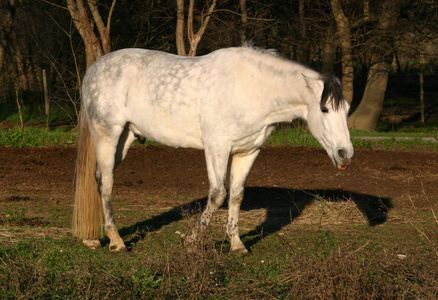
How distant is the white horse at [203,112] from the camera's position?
460cm

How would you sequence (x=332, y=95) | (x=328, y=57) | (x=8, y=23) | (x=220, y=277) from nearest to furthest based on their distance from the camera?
(x=220, y=277) < (x=332, y=95) < (x=8, y=23) < (x=328, y=57)

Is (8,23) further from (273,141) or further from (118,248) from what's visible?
(118,248)

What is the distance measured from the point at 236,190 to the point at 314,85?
4.28 ft

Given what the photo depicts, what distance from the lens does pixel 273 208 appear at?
7.07m

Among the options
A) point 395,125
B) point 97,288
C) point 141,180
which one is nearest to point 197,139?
point 97,288

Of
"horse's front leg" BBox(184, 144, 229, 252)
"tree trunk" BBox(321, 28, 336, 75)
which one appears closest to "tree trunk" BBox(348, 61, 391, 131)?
"tree trunk" BBox(321, 28, 336, 75)

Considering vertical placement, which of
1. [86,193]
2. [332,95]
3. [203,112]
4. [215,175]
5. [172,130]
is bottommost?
[86,193]

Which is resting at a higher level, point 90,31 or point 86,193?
point 90,31

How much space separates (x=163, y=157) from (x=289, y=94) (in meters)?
6.02

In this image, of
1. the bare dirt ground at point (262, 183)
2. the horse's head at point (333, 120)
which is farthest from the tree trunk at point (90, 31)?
the horse's head at point (333, 120)

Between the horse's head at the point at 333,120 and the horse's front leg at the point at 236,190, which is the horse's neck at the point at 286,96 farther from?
the horse's front leg at the point at 236,190

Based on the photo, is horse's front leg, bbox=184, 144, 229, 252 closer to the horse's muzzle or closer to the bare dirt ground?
the horse's muzzle

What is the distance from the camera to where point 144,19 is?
15.9 meters

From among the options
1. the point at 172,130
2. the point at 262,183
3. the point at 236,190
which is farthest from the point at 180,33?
the point at 236,190
